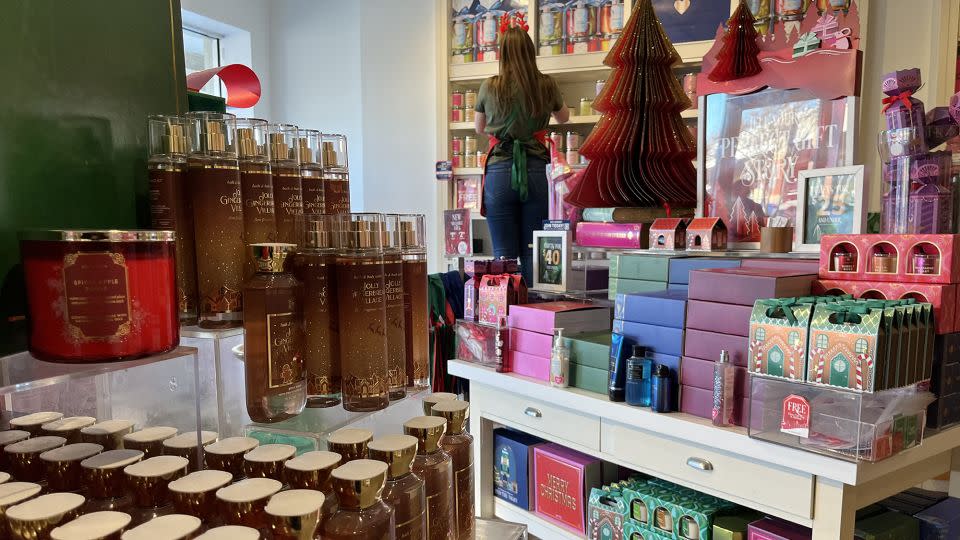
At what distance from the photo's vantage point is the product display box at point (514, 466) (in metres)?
2.02

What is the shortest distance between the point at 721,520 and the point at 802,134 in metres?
1.00

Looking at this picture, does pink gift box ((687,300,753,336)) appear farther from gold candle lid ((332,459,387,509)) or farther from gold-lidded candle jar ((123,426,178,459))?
gold-lidded candle jar ((123,426,178,459))

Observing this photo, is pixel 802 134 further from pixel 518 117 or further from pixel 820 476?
pixel 518 117

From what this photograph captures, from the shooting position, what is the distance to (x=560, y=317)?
1885 mm

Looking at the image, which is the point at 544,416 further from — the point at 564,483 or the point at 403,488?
the point at 403,488

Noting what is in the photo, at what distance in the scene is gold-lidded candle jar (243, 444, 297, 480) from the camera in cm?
72

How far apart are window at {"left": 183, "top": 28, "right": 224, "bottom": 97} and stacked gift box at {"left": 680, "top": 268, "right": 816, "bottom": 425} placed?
3.92m

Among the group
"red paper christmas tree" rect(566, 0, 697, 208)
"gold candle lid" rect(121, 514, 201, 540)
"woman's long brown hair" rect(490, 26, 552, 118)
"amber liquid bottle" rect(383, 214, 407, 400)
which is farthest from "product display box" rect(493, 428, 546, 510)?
"woman's long brown hair" rect(490, 26, 552, 118)

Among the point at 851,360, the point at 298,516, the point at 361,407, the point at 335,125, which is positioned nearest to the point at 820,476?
the point at 851,360

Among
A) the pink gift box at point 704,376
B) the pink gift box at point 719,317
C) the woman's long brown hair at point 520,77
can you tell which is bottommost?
the pink gift box at point 704,376

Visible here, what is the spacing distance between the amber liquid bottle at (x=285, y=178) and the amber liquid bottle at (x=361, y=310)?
16 centimetres

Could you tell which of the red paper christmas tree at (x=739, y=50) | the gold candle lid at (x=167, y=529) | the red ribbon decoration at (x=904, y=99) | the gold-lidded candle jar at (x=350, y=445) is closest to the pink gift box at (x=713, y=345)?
the red ribbon decoration at (x=904, y=99)

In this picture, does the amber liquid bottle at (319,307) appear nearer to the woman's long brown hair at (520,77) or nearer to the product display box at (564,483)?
the product display box at (564,483)

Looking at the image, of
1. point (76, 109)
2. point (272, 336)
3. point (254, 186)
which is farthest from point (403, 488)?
point (76, 109)
